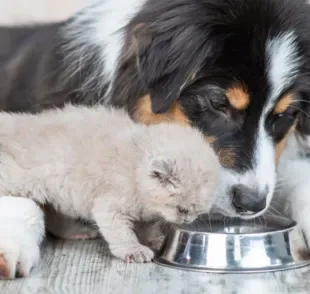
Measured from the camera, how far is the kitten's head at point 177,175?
1.69 metres

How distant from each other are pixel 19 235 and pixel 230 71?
2.54ft

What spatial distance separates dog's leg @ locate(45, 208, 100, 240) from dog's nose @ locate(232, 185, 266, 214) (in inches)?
16.4

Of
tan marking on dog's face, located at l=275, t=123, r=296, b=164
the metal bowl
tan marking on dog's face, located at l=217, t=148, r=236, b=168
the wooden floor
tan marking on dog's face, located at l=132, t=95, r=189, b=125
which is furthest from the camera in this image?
tan marking on dog's face, located at l=275, t=123, r=296, b=164

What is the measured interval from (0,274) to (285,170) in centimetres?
112

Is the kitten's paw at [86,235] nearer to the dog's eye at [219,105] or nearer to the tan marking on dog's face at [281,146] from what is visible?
the dog's eye at [219,105]

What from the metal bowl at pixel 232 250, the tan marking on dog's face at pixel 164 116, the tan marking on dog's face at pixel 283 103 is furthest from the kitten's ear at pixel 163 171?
the tan marking on dog's face at pixel 283 103

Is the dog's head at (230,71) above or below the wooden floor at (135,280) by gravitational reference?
above

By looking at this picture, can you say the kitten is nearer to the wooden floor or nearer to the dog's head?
the wooden floor

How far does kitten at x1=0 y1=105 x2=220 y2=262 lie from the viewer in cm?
171

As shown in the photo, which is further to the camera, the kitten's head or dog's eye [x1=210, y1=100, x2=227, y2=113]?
dog's eye [x1=210, y1=100, x2=227, y2=113]

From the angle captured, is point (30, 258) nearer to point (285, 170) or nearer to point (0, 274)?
point (0, 274)

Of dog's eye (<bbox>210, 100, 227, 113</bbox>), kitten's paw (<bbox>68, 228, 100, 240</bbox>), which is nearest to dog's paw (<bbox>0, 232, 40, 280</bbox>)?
kitten's paw (<bbox>68, 228, 100, 240</bbox>)

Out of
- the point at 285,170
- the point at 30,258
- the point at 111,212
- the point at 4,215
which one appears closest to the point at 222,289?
the point at 111,212

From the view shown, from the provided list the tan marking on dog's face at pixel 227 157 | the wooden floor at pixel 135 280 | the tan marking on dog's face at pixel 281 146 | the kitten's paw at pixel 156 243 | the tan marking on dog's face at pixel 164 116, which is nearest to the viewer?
the wooden floor at pixel 135 280
